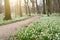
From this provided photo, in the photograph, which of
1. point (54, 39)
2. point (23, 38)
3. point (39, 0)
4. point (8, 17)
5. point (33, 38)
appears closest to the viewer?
point (54, 39)

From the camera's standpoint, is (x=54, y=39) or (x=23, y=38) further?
(x=23, y=38)

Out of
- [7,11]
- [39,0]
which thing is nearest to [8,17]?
[7,11]

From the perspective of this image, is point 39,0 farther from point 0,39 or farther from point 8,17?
point 0,39

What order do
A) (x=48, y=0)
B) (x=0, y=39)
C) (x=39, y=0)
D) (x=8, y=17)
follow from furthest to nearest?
(x=39, y=0), (x=48, y=0), (x=8, y=17), (x=0, y=39)

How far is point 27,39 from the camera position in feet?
20.9

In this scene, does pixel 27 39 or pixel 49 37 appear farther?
pixel 27 39

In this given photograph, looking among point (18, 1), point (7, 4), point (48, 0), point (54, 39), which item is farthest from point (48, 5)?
point (54, 39)

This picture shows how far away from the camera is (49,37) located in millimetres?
5629

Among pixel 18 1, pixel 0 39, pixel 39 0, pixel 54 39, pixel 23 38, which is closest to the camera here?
pixel 54 39

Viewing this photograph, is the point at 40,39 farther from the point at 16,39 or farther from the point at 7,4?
the point at 7,4

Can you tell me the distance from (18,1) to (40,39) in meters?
29.2

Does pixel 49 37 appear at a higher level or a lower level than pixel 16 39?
higher

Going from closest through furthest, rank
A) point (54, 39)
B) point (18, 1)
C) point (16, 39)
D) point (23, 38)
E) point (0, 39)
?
point (54, 39), point (23, 38), point (16, 39), point (0, 39), point (18, 1)

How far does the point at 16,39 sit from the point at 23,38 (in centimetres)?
72
